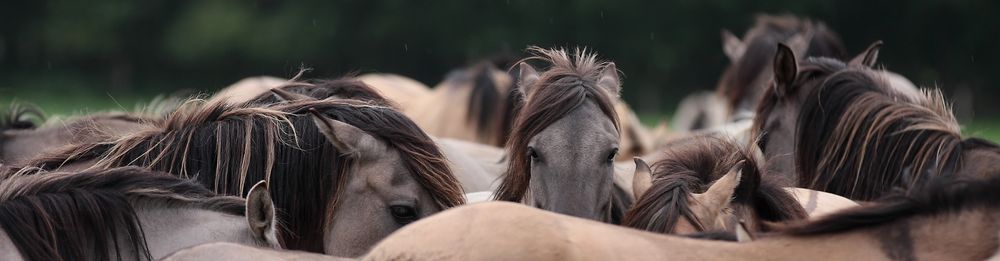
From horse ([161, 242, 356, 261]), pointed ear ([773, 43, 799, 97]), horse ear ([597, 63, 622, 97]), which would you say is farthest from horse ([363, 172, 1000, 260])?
pointed ear ([773, 43, 799, 97])

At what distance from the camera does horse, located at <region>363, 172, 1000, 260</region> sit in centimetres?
236

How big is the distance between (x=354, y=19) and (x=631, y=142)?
20358mm

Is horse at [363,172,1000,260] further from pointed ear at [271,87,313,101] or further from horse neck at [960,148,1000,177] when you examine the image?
pointed ear at [271,87,313,101]

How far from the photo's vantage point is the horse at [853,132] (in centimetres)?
418

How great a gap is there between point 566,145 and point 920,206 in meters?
1.61

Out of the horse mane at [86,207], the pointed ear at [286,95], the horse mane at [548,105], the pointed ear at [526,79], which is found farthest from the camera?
the pointed ear at [526,79]

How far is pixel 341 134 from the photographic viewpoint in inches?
146

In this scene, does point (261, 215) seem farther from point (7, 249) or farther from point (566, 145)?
point (566, 145)

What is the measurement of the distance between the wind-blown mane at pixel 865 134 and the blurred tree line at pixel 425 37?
17353mm

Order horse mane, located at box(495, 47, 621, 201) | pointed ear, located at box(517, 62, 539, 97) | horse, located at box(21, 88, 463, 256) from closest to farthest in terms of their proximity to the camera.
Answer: horse, located at box(21, 88, 463, 256), horse mane, located at box(495, 47, 621, 201), pointed ear, located at box(517, 62, 539, 97)

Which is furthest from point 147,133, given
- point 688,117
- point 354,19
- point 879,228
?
point 354,19

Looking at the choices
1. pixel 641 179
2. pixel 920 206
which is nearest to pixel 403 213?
pixel 641 179

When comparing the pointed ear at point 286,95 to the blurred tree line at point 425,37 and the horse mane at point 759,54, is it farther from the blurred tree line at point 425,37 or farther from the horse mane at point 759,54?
the blurred tree line at point 425,37

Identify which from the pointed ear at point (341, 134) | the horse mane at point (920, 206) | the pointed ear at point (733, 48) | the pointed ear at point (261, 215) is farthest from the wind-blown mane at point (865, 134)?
the pointed ear at point (733, 48)
